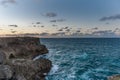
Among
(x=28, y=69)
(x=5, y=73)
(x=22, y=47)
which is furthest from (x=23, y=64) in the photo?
(x=22, y=47)

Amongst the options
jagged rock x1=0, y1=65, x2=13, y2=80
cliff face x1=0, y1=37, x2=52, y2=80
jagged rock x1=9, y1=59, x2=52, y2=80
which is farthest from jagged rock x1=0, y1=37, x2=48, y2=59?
jagged rock x1=0, y1=65, x2=13, y2=80

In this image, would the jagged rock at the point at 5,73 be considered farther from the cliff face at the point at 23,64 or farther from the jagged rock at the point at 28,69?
the jagged rock at the point at 28,69

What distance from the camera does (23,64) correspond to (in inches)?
1796

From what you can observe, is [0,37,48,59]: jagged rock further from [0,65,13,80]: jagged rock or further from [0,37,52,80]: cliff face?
[0,65,13,80]: jagged rock

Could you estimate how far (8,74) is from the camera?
3281 cm

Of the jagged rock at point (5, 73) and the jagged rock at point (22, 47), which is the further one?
the jagged rock at point (22, 47)

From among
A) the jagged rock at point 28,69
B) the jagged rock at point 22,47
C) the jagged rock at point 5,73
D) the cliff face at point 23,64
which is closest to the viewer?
the jagged rock at point 5,73

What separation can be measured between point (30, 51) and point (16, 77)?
5175cm

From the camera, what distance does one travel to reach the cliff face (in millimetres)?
34031

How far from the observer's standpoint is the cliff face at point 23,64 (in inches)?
1340

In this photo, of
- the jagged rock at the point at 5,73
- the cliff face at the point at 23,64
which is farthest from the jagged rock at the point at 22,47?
the jagged rock at the point at 5,73

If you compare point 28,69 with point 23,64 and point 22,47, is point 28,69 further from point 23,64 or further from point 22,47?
point 22,47

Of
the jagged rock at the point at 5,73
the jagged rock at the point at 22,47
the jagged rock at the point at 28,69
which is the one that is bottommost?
the jagged rock at the point at 22,47

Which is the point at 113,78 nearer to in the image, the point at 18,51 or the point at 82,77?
the point at 82,77
